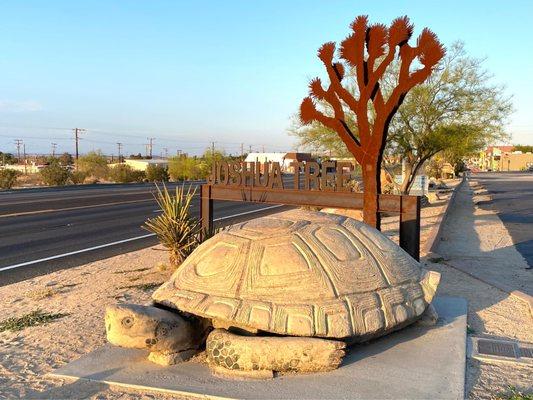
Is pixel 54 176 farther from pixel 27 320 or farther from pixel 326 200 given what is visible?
pixel 27 320

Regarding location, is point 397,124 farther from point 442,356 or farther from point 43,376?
point 43,376

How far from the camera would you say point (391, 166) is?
2231 cm

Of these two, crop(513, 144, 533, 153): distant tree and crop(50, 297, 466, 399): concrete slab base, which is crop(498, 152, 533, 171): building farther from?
crop(50, 297, 466, 399): concrete slab base

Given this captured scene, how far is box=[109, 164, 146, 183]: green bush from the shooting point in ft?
176

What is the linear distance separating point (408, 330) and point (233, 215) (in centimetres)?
1460

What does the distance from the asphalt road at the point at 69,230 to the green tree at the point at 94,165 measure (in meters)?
32.6

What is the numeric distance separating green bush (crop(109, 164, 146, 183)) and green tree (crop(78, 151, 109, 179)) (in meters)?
2.16

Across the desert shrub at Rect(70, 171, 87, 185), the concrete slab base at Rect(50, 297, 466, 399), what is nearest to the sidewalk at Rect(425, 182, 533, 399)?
the concrete slab base at Rect(50, 297, 466, 399)

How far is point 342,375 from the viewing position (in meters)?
4.50

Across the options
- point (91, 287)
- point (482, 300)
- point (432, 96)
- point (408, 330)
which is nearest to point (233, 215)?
point (432, 96)

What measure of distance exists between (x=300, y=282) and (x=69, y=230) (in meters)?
12.3

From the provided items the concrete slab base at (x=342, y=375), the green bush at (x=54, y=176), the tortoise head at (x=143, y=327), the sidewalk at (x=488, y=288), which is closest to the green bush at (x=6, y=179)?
the green bush at (x=54, y=176)

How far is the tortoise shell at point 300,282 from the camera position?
441cm

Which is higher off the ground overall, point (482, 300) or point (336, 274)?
point (336, 274)
